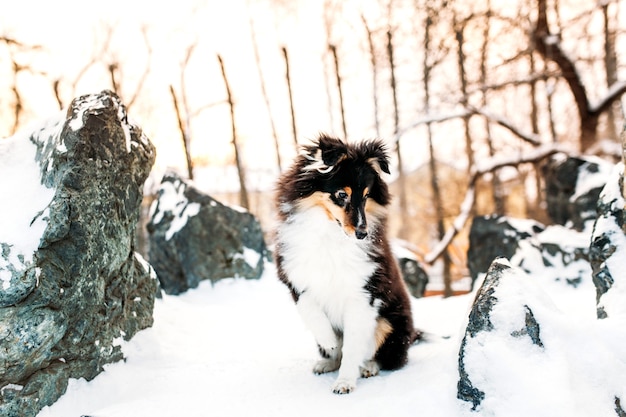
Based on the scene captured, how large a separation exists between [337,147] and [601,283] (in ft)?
7.86

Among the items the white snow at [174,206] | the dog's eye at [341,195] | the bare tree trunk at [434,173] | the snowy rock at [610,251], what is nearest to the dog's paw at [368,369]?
the dog's eye at [341,195]

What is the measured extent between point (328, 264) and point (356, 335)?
0.57m

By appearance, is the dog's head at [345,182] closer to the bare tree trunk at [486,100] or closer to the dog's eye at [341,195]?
the dog's eye at [341,195]

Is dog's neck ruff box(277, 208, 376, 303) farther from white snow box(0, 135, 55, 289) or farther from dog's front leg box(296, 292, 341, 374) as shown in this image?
white snow box(0, 135, 55, 289)

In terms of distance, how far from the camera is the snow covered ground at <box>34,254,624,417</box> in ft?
9.66

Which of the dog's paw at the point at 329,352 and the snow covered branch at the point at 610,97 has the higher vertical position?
the snow covered branch at the point at 610,97

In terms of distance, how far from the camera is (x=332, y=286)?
141 inches

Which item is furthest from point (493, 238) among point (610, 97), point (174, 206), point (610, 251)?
point (174, 206)

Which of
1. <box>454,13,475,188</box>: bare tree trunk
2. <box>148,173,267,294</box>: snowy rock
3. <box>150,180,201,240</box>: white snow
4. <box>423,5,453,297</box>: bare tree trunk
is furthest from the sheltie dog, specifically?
<box>423,5,453,297</box>: bare tree trunk

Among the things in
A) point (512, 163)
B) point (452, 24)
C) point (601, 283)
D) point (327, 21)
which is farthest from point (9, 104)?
point (601, 283)

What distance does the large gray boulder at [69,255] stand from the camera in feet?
10.2

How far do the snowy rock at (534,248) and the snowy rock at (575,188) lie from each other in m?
0.51

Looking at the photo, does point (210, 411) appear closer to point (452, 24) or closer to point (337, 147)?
point (337, 147)

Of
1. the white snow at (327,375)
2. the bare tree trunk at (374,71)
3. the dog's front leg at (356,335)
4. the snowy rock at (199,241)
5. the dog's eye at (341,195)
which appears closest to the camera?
the white snow at (327,375)
